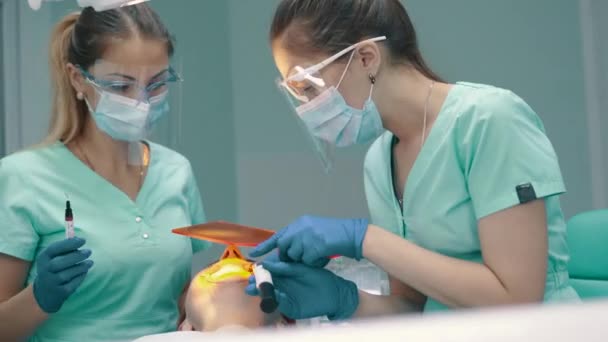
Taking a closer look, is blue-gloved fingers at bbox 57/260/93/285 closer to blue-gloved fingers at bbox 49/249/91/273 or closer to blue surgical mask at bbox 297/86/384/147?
blue-gloved fingers at bbox 49/249/91/273

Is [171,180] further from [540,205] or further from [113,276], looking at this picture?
[540,205]

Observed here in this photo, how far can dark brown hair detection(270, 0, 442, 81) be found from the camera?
53.8 inches

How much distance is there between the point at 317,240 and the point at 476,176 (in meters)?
0.32

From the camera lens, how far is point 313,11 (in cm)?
137

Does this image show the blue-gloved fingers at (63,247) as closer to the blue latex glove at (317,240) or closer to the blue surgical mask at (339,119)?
the blue latex glove at (317,240)

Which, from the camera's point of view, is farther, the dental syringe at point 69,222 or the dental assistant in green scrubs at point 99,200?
the dental assistant in green scrubs at point 99,200

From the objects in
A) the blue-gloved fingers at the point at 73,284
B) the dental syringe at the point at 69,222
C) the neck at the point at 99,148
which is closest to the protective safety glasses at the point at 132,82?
the neck at the point at 99,148

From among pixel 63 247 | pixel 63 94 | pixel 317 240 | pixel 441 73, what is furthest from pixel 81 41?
pixel 441 73

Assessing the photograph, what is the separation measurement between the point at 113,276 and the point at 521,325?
4.49ft

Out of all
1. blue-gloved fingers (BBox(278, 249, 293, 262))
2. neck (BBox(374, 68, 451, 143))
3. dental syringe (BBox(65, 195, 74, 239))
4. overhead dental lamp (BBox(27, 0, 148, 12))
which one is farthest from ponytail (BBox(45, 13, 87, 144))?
neck (BBox(374, 68, 451, 143))

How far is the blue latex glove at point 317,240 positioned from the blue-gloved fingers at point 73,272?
344 millimetres

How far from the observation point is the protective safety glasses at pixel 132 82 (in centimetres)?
159

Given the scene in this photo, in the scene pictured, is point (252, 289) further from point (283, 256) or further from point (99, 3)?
point (99, 3)

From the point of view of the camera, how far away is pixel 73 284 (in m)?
1.44
